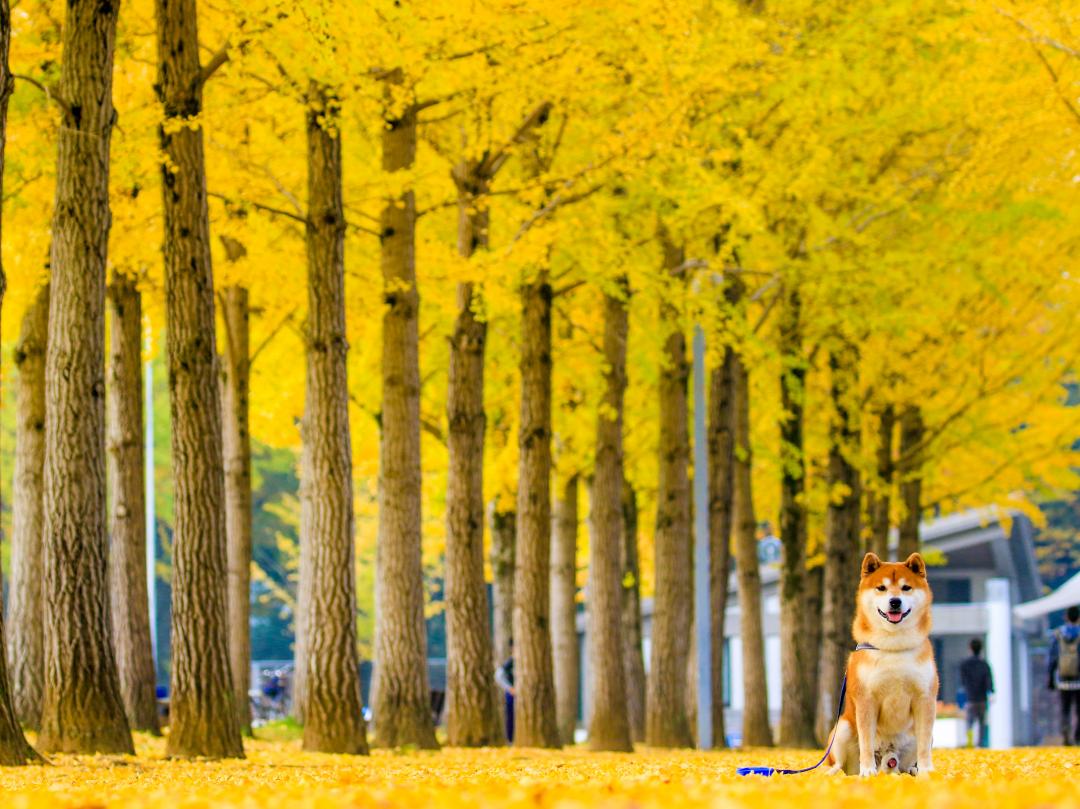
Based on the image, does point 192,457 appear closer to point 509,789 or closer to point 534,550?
point 534,550

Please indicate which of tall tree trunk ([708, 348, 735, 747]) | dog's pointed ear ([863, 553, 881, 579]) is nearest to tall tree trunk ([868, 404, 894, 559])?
tall tree trunk ([708, 348, 735, 747])

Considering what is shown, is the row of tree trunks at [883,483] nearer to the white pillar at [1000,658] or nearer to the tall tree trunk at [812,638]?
the tall tree trunk at [812,638]

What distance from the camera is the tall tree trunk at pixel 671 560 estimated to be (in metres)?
22.4

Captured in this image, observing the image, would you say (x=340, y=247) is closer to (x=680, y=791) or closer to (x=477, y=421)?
(x=477, y=421)

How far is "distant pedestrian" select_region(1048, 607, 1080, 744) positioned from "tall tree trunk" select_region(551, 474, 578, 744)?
7293mm

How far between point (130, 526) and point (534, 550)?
4.46 meters

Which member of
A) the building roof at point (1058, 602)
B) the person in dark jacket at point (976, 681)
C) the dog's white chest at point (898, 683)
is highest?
the building roof at point (1058, 602)

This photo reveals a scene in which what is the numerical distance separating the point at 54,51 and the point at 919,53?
11.5 metres

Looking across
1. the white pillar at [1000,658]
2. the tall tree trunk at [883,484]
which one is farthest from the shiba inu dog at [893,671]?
the white pillar at [1000,658]

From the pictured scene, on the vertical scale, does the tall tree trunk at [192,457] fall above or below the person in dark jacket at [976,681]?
above

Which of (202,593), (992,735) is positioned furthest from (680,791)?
(992,735)

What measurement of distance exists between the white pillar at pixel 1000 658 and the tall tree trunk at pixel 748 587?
10550 mm

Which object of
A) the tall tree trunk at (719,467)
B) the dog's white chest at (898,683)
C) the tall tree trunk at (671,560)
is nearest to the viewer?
the dog's white chest at (898,683)

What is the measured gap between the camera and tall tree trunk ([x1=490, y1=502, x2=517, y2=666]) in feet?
88.6
